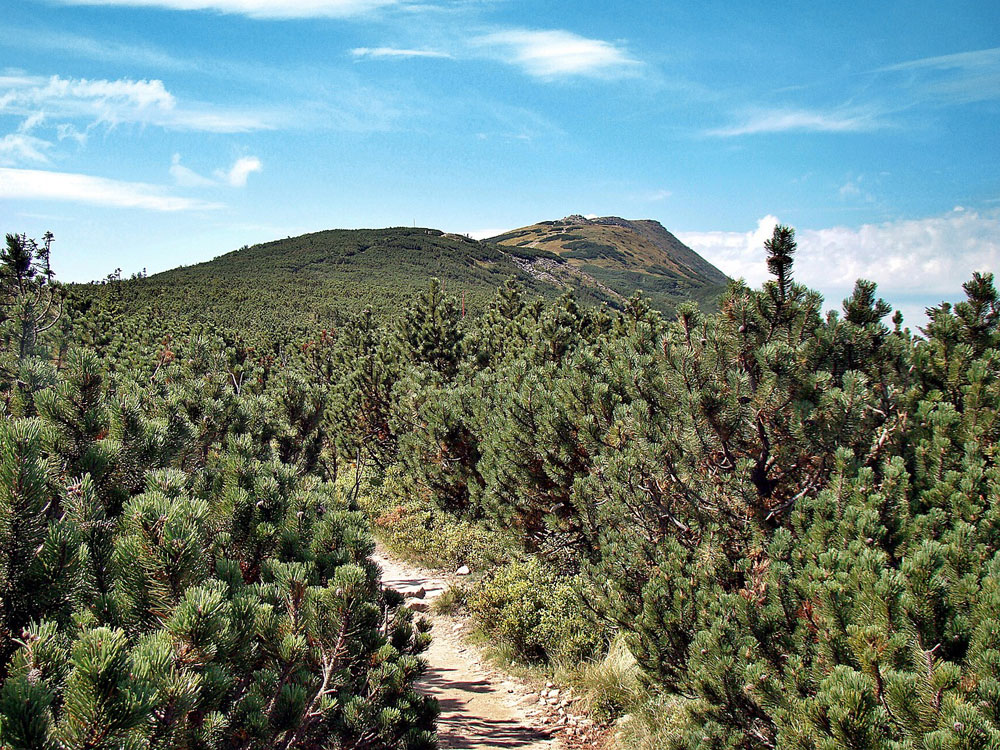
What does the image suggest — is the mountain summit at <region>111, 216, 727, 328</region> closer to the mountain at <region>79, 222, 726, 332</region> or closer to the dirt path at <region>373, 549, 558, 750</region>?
the mountain at <region>79, 222, 726, 332</region>

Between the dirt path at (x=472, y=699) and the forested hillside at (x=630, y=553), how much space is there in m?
0.52

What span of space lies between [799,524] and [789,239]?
6.68 ft

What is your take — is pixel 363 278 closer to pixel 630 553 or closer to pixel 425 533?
pixel 425 533

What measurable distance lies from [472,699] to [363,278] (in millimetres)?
84673

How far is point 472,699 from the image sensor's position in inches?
252

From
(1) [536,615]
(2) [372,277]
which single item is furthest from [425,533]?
(2) [372,277]

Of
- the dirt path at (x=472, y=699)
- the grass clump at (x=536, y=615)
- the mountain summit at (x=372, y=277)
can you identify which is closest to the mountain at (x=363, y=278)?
the mountain summit at (x=372, y=277)

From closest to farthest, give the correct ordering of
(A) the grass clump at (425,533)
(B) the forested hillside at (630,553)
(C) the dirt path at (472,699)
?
(B) the forested hillside at (630,553)
(C) the dirt path at (472,699)
(A) the grass clump at (425,533)

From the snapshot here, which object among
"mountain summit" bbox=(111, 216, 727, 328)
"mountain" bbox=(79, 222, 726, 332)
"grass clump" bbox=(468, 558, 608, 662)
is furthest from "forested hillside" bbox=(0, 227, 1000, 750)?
"mountain" bbox=(79, 222, 726, 332)

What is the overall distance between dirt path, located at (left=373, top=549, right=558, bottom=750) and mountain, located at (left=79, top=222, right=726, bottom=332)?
799 centimetres

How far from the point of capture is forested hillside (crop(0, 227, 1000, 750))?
2.05 m

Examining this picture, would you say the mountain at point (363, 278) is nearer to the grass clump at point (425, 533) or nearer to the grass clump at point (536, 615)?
the grass clump at point (425, 533)

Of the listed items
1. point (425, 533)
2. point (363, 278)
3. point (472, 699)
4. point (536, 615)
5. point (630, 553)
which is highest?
point (363, 278)

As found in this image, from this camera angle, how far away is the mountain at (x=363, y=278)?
177 feet
